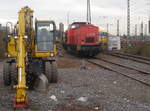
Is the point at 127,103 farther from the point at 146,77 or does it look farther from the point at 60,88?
the point at 146,77

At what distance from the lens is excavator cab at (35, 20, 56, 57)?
13188 mm

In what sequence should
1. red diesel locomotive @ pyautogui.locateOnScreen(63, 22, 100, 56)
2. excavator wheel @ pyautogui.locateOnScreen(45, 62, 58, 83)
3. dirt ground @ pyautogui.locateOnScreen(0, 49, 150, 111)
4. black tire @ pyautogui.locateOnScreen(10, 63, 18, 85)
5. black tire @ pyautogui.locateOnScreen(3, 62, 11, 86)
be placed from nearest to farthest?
1. dirt ground @ pyautogui.locateOnScreen(0, 49, 150, 111)
2. black tire @ pyautogui.locateOnScreen(10, 63, 18, 85)
3. black tire @ pyautogui.locateOnScreen(3, 62, 11, 86)
4. excavator wheel @ pyautogui.locateOnScreen(45, 62, 58, 83)
5. red diesel locomotive @ pyautogui.locateOnScreen(63, 22, 100, 56)

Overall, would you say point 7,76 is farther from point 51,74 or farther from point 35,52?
point 51,74

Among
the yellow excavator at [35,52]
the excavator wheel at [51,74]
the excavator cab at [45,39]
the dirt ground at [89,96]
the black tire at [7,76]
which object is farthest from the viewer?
the excavator wheel at [51,74]

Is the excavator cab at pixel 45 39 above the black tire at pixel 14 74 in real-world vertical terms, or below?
above

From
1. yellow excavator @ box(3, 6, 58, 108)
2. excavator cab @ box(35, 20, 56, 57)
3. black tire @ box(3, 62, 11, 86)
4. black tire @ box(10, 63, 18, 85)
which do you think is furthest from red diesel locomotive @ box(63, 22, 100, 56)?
black tire @ box(10, 63, 18, 85)

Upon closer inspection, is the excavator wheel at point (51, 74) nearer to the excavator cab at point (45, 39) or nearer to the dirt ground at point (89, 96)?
the dirt ground at point (89, 96)

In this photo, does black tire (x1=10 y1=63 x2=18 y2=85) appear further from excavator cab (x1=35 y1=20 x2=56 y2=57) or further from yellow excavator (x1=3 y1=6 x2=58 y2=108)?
excavator cab (x1=35 y1=20 x2=56 y2=57)

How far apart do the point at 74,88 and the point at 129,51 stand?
83.6 feet

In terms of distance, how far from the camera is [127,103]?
9508mm

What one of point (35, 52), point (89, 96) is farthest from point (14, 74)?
point (89, 96)

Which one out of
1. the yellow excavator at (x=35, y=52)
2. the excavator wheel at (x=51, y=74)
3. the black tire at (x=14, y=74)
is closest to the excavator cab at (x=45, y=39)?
A: the yellow excavator at (x=35, y=52)

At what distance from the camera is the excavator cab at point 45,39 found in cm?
1319

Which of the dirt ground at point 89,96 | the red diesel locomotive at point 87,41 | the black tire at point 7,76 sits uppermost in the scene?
the red diesel locomotive at point 87,41
